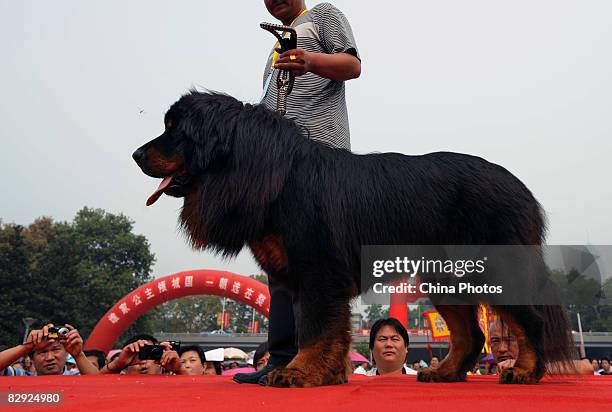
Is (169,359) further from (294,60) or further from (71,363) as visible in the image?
(71,363)

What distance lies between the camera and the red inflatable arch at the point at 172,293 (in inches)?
715

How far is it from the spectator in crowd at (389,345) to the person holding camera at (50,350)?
2.73 metres

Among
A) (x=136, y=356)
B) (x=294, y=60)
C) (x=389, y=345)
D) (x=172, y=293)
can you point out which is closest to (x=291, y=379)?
(x=294, y=60)

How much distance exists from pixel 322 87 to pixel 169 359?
317 cm

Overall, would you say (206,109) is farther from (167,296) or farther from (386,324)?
(167,296)

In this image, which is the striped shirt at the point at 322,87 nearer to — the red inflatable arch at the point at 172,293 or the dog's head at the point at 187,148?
the dog's head at the point at 187,148

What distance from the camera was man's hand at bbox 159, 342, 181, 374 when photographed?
512 cm

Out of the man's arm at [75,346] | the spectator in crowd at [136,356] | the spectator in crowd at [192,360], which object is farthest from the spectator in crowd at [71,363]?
the man's arm at [75,346]

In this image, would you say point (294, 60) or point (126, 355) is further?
point (126, 355)

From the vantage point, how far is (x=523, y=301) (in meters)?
3.06

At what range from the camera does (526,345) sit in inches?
121

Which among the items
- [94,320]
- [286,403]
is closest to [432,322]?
[286,403]

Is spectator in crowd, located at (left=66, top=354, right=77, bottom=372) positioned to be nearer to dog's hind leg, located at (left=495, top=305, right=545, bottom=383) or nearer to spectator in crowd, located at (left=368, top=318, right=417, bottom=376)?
spectator in crowd, located at (left=368, top=318, right=417, bottom=376)

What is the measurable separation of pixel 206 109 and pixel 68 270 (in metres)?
44.9
